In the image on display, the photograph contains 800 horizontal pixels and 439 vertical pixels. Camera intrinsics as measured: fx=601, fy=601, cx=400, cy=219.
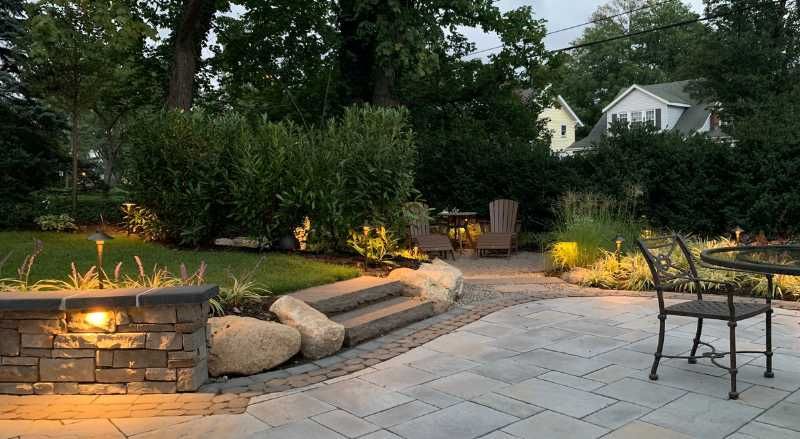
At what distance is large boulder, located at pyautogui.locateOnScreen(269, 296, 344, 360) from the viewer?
4062 mm

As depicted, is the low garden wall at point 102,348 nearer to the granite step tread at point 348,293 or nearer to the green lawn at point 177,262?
the granite step tread at point 348,293

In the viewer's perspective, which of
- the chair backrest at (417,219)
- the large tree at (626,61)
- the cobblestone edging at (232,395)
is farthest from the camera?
the large tree at (626,61)

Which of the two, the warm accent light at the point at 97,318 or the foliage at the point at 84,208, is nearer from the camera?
the warm accent light at the point at 97,318

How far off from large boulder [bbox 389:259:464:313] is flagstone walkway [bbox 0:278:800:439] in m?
0.89

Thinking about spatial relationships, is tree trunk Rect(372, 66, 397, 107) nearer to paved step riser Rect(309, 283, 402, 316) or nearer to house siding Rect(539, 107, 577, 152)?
paved step riser Rect(309, 283, 402, 316)

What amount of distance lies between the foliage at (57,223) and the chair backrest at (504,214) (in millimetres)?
6706

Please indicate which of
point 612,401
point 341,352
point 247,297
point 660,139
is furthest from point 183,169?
point 660,139

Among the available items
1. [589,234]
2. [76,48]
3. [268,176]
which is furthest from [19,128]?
[589,234]

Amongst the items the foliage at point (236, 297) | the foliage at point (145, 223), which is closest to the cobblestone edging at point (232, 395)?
the foliage at point (236, 297)

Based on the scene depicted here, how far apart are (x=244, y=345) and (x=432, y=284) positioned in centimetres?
236

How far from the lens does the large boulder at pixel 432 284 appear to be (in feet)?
18.4

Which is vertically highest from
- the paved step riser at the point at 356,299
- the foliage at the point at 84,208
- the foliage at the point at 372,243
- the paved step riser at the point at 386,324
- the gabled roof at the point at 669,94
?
the gabled roof at the point at 669,94

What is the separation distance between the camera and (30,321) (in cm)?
335

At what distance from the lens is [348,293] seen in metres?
4.91
